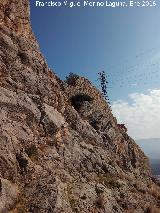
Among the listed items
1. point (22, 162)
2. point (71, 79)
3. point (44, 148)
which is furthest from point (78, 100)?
point (22, 162)

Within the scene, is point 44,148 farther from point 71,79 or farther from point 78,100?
point 71,79

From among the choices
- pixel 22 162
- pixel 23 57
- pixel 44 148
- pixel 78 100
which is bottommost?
pixel 22 162

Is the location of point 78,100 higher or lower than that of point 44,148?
higher

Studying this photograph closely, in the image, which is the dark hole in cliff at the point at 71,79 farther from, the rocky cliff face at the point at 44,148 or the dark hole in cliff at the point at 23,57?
the dark hole in cliff at the point at 23,57

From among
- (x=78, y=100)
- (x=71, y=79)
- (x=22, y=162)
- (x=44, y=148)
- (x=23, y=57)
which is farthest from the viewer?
(x=71, y=79)

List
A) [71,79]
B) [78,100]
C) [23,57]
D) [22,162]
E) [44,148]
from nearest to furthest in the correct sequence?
1. [22,162]
2. [44,148]
3. [23,57]
4. [78,100]
5. [71,79]

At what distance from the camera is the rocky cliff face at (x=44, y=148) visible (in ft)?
80.0

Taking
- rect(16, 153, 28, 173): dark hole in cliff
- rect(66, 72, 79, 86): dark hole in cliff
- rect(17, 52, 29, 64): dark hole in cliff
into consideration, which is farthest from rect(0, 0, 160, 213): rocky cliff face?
rect(66, 72, 79, 86): dark hole in cliff

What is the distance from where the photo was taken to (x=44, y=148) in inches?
1190

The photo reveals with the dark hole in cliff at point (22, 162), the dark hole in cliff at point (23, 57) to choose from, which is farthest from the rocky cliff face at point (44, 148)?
the dark hole in cliff at point (23, 57)

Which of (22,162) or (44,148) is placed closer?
(22,162)

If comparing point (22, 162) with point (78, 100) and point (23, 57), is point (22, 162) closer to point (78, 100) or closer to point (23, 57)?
point (23, 57)

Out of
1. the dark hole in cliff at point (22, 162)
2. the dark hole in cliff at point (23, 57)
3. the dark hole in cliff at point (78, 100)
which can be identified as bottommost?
the dark hole in cliff at point (22, 162)

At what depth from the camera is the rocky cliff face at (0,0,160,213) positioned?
80.0ft
